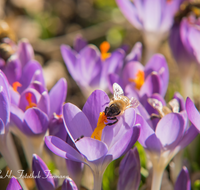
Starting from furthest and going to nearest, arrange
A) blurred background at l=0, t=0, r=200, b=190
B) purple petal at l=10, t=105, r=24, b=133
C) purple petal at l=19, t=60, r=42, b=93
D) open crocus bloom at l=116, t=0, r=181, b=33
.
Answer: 1. blurred background at l=0, t=0, r=200, b=190
2. open crocus bloom at l=116, t=0, r=181, b=33
3. purple petal at l=19, t=60, r=42, b=93
4. purple petal at l=10, t=105, r=24, b=133

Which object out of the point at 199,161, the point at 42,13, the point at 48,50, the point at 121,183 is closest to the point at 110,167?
the point at 121,183

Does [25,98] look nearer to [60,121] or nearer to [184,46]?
[60,121]

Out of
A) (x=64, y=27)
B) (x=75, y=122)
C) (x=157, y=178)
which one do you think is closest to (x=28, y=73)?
(x=75, y=122)

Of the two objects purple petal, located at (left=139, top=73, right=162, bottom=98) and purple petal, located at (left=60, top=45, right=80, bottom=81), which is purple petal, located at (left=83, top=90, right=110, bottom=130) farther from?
purple petal, located at (left=60, top=45, right=80, bottom=81)

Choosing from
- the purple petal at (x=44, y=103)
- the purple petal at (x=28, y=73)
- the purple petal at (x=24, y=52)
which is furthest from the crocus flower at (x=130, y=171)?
the purple petal at (x=24, y=52)

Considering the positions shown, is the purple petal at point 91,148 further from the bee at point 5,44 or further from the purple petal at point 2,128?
the bee at point 5,44

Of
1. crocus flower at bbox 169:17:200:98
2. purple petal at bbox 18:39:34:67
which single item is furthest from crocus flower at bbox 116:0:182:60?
purple petal at bbox 18:39:34:67

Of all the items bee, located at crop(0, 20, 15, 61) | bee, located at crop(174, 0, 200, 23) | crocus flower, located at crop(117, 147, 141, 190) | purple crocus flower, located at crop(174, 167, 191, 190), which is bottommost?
purple crocus flower, located at crop(174, 167, 191, 190)
